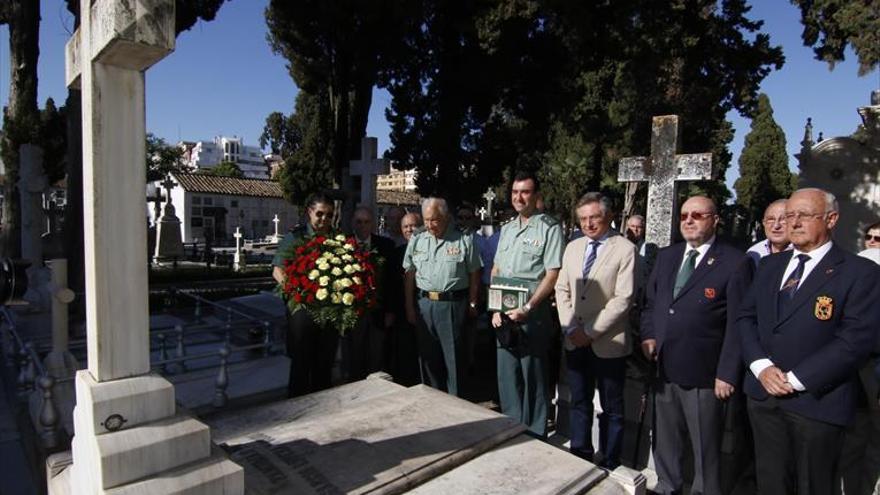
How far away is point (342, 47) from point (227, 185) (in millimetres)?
36245

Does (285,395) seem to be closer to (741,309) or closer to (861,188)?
(741,309)

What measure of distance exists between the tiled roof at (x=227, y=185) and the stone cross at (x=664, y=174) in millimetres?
40685

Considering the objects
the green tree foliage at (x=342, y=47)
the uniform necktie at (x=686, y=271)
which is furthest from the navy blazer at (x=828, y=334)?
the green tree foliage at (x=342, y=47)

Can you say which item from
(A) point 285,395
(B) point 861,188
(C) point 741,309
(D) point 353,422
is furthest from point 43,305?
(B) point 861,188

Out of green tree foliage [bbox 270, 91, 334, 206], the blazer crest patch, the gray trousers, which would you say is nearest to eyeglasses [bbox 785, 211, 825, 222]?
the blazer crest patch

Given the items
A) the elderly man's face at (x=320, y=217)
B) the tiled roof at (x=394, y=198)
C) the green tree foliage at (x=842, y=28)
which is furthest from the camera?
the tiled roof at (x=394, y=198)

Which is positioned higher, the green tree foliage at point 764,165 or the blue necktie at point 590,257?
the green tree foliage at point 764,165

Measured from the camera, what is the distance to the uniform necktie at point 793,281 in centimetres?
264


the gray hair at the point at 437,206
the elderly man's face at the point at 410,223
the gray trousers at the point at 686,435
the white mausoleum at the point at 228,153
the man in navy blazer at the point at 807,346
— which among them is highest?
the white mausoleum at the point at 228,153

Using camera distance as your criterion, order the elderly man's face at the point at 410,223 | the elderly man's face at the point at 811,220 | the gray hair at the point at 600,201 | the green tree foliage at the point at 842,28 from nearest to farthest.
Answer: the elderly man's face at the point at 811,220 → the gray hair at the point at 600,201 → the elderly man's face at the point at 410,223 → the green tree foliage at the point at 842,28

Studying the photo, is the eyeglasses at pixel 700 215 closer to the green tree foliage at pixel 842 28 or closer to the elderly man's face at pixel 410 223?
the elderly man's face at pixel 410 223

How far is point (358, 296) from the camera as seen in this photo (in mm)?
3791

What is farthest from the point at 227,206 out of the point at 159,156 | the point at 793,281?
the point at 793,281

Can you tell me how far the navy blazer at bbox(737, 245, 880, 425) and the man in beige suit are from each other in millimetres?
882
